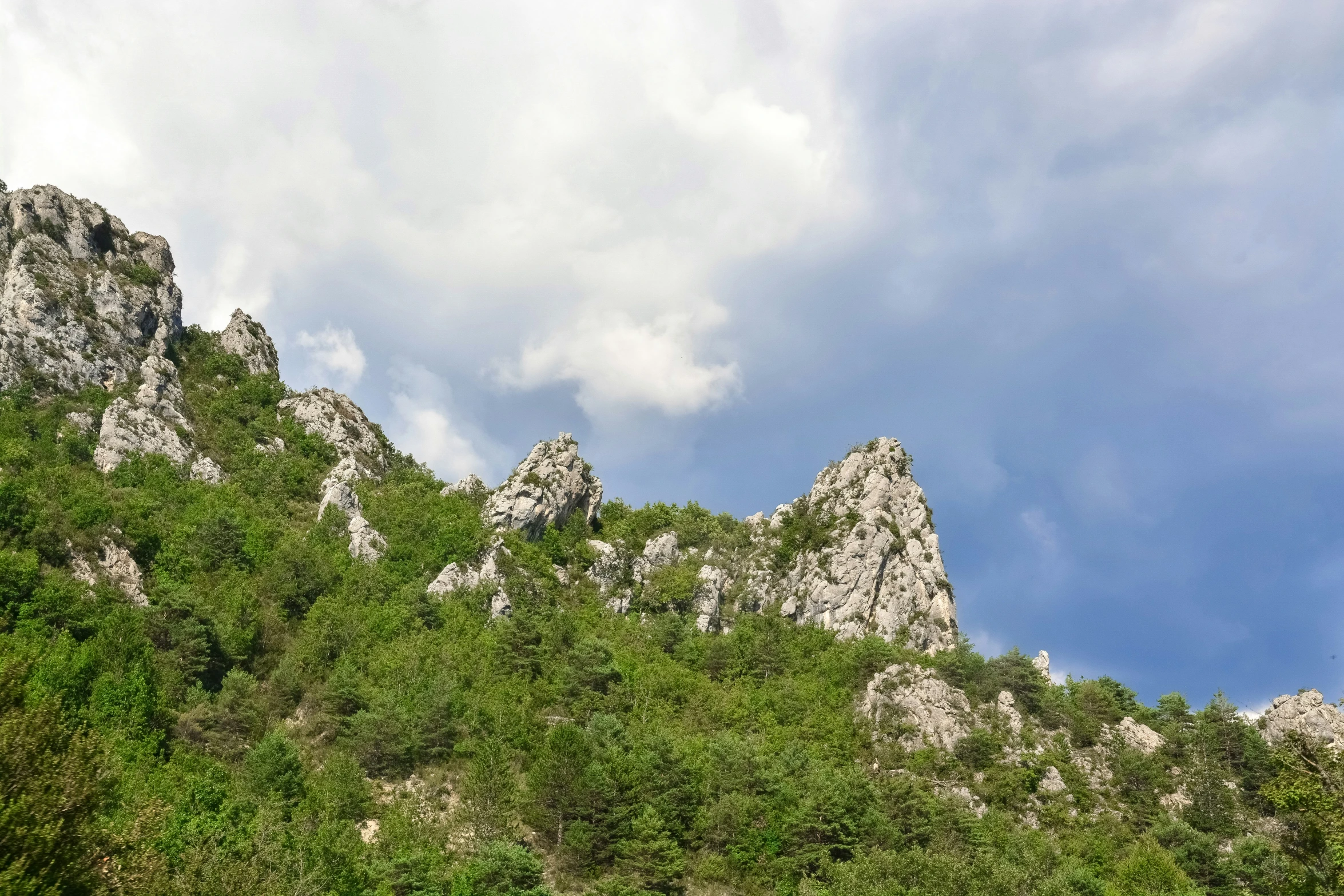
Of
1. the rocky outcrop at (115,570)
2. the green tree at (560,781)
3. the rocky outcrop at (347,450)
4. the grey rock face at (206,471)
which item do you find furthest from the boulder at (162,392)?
the green tree at (560,781)

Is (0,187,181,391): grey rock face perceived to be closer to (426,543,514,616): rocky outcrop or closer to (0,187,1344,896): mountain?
(0,187,1344,896): mountain

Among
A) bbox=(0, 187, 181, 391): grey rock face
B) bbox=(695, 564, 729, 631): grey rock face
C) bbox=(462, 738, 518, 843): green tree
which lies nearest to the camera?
bbox=(462, 738, 518, 843): green tree

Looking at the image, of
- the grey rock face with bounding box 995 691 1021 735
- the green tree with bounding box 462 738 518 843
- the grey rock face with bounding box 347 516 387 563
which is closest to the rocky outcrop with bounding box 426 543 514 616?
the grey rock face with bounding box 347 516 387 563

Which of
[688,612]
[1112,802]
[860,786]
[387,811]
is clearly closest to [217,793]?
[387,811]

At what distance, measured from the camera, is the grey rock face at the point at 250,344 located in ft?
342

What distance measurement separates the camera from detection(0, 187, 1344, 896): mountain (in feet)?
130

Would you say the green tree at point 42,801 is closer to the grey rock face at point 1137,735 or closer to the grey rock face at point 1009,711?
the grey rock face at point 1009,711

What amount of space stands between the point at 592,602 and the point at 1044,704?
150ft

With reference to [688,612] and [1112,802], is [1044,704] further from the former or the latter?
[688,612]

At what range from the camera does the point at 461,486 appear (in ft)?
316

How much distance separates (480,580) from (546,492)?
17680 millimetres

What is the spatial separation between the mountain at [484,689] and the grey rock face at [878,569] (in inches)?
15.1

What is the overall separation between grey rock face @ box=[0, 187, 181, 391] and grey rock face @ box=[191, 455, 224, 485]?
1338 centimetres

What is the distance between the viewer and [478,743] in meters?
55.7
